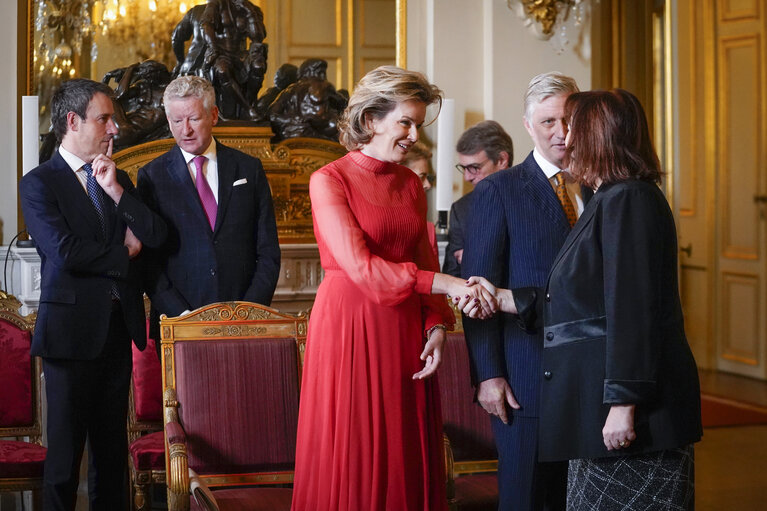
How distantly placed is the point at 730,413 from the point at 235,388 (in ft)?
13.6

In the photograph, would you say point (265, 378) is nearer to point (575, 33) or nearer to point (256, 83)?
point (256, 83)

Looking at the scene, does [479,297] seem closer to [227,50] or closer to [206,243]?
[206,243]

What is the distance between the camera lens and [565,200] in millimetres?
2430

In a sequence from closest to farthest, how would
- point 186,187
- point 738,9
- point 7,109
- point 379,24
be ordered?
point 186,187, point 7,109, point 379,24, point 738,9

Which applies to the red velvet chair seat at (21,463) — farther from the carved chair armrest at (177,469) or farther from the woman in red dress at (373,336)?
the woman in red dress at (373,336)

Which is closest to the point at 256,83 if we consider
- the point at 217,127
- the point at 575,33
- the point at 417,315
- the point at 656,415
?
the point at 217,127

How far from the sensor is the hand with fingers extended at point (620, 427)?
1.96 m

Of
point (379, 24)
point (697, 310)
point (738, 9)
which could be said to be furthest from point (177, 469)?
point (738, 9)

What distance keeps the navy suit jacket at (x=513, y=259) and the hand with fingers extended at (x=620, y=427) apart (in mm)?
340

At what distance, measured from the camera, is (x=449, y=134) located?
17.2 ft

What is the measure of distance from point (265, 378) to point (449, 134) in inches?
105

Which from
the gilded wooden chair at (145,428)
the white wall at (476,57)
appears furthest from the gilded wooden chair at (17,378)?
the white wall at (476,57)

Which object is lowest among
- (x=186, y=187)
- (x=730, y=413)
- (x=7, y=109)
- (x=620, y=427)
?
(x=730, y=413)

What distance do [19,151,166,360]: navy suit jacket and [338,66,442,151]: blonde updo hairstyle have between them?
101 cm
